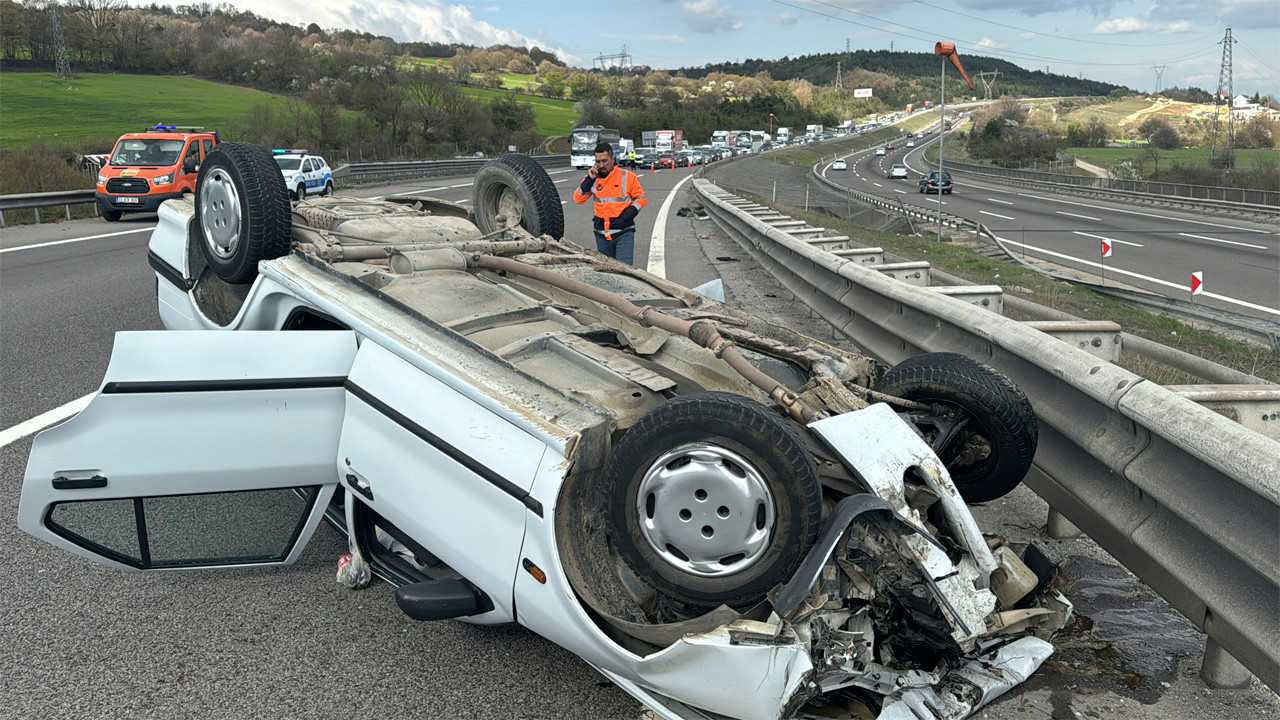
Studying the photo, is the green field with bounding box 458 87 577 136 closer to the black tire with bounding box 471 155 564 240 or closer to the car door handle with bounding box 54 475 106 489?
the black tire with bounding box 471 155 564 240

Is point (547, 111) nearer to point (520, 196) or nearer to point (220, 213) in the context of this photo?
point (520, 196)

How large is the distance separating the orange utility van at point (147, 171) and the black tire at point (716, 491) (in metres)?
18.5

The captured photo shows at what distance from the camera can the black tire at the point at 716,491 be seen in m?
2.54

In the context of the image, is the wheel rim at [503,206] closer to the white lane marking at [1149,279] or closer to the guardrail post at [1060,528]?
the guardrail post at [1060,528]

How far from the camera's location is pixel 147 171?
1895cm

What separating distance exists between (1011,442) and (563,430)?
1.65m

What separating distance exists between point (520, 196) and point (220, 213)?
2045 mm

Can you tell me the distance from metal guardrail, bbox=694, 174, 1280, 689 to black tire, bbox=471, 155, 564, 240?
276 cm

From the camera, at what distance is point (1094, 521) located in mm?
3178

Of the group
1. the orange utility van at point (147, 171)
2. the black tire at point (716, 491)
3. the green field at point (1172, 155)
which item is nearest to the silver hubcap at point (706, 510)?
the black tire at point (716, 491)

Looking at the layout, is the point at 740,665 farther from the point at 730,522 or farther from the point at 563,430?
the point at 563,430

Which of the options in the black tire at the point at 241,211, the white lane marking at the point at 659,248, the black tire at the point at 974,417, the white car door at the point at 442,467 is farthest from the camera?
the white lane marking at the point at 659,248

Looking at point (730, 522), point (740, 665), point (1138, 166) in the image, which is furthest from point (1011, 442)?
point (1138, 166)

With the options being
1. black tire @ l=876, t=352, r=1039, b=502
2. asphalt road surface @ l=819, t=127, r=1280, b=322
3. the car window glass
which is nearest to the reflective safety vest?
black tire @ l=876, t=352, r=1039, b=502
